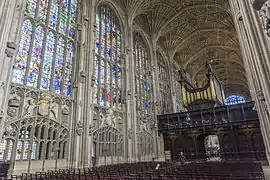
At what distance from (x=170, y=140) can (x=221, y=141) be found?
5862mm

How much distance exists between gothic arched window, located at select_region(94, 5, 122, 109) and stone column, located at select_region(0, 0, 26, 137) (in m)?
7.33

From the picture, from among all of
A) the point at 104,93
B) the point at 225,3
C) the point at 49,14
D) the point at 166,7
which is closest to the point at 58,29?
the point at 49,14

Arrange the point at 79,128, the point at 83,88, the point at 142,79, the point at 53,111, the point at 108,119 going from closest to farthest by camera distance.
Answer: the point at 53,111 < the point at 79,128 < the point at 83,88 < the point at 108,119 < the point at 142,79

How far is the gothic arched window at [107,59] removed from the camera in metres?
17.4

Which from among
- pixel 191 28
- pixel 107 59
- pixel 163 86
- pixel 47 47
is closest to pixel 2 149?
pixel 47 47

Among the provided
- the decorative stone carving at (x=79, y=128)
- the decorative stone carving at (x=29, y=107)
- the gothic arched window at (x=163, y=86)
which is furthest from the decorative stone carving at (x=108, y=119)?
the gothic arched window at (x=163, y=86)

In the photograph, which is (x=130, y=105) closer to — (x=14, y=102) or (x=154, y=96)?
(x=154, y=96)

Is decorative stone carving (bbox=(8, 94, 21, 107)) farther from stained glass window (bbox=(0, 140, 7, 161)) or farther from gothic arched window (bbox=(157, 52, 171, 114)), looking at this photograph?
gothic arched window (bbox=(157, 52, 171, 114))

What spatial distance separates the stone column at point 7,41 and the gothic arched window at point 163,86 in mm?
19802

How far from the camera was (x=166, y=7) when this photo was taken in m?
Result: 26.5

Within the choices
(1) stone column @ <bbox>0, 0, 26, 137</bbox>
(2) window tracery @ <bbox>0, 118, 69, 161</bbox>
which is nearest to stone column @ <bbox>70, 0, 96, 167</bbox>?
(2) window tracery @ <bbox>0, 118, 69, 161</bbox>

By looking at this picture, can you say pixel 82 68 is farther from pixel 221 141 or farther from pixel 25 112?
pixel 221 141

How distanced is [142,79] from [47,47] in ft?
43.6

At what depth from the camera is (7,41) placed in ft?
32.7
